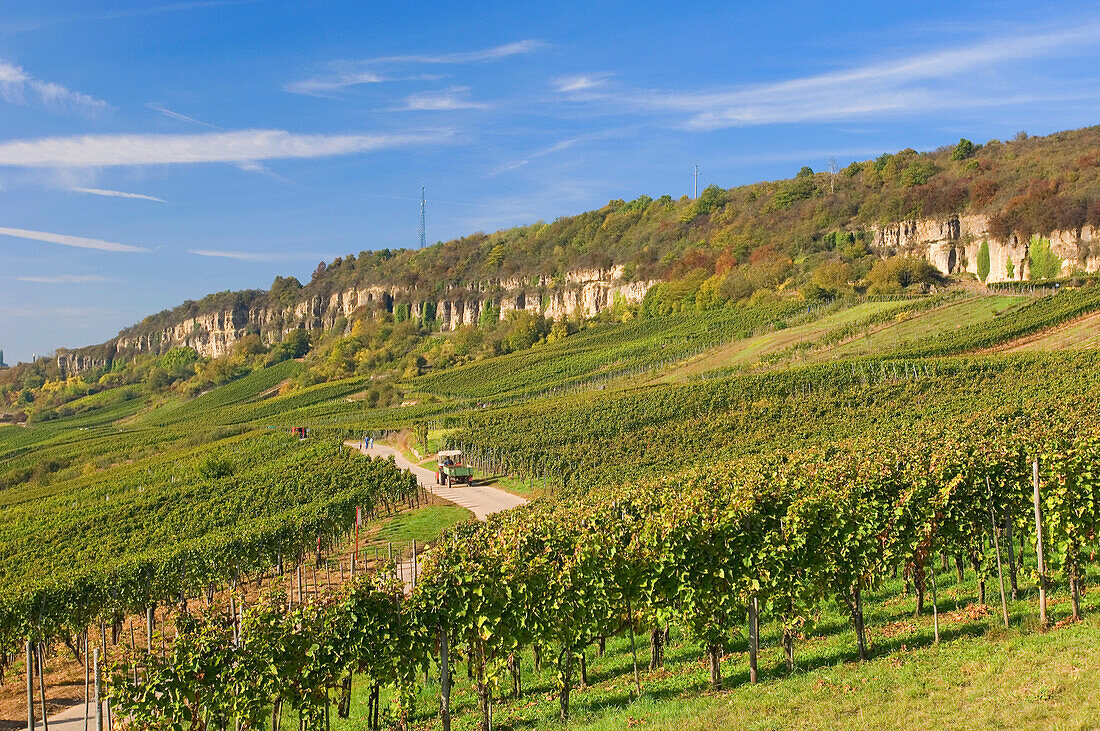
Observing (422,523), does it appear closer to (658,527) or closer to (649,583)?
(658,527)

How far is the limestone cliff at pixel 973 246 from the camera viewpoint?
9125 cm

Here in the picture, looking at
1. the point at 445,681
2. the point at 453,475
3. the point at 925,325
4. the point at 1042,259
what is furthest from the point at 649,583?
the point at 1042,259

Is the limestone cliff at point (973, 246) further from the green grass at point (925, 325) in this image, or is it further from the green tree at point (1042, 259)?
the green grass at point (925, 325)

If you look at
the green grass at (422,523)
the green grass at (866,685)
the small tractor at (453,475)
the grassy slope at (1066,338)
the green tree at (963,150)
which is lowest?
the green grass at (422,523)

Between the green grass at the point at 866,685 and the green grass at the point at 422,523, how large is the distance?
16.1 meters

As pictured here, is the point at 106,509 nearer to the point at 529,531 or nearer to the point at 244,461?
the point at 244,461

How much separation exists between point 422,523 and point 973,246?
95.0m

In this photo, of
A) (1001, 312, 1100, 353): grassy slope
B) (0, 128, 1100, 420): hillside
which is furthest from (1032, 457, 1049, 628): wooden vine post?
(0, 128, 1100, 420): hillside

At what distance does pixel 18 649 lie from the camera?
2036 centimetres

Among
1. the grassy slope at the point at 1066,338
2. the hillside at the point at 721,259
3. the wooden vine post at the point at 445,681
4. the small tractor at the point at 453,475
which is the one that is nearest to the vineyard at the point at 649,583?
the wooden vine post at the point at 445,681

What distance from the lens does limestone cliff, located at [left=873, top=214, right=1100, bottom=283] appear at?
91250 mm

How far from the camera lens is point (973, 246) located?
104 metres

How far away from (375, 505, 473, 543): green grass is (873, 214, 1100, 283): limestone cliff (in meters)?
84.7

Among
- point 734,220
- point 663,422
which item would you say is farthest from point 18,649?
point 734,220
